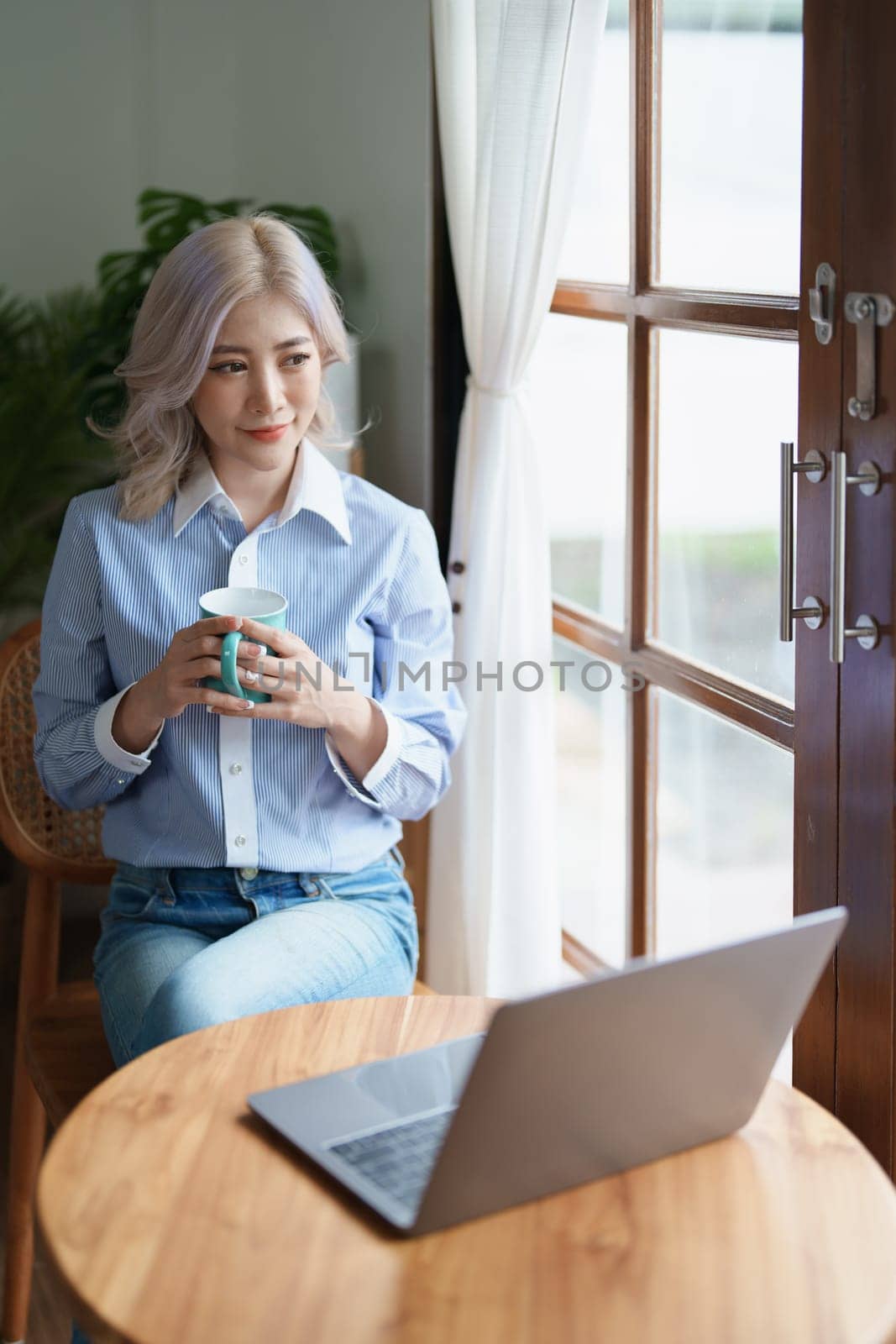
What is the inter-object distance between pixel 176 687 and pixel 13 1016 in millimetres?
1617

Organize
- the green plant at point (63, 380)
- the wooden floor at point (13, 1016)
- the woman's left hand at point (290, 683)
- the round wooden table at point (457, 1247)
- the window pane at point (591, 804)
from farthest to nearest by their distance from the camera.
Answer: the green plant at point (63, 380)
the window pane at point (591, 804)
the wooden floor at point (13, 1016)
the woman's left hand at point (290, 683)
the round wooden table at point (457, 1247)

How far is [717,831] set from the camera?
1.97m

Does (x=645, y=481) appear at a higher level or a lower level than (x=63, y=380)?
lower

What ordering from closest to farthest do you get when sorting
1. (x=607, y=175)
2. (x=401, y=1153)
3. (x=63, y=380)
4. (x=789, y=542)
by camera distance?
1. (x=401, y=1153)
2. (x=789, y=542)
3. (x=607, y=175)
4. (x=63, y=380)

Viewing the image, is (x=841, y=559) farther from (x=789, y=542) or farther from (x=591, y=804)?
(x=591, y=804)

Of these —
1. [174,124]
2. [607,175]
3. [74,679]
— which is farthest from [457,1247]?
[174,124]

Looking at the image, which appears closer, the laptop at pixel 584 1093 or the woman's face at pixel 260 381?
the laptop at pixel 584 1093

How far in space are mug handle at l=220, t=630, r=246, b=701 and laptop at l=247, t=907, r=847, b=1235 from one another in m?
0.51

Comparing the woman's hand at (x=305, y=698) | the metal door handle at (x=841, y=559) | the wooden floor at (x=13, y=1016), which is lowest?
the wooden floor at (x=13, y=1016)

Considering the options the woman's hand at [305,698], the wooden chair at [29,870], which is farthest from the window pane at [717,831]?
the wooden chair at [29,870]

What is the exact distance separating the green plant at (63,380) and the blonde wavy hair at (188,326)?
0.85 metres

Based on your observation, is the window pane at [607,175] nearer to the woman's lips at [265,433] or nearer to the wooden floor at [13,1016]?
the woman's lips at [265,433]

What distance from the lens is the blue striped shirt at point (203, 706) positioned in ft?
5.73

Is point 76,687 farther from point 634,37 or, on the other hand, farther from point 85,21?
point 85,21
